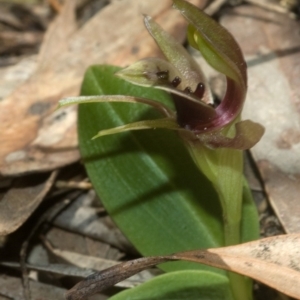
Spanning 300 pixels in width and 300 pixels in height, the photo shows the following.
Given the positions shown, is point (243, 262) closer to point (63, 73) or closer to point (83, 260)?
point (83, 260)

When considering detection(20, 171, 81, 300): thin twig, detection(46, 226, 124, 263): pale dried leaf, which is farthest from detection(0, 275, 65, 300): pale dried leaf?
detection(46, 226, 124, 263): pale dried leaf

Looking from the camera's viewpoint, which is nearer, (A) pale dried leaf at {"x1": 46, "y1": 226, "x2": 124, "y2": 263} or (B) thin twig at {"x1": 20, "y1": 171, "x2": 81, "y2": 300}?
(B) thin twig at {"x1": 20, "y1": 171, "x2": 81, "y2": 300}

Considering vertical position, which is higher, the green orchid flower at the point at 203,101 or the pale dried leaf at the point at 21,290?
the green orchid flower at the point at 203,101

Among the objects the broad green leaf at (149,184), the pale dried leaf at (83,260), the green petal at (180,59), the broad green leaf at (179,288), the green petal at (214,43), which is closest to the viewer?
the green petal at (214,43)

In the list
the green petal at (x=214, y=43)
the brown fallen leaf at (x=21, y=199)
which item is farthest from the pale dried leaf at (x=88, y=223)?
the green petal at (x=214, y=43)

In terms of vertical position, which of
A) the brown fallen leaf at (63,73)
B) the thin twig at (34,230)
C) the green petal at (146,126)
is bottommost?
the thin twig at (34,230)

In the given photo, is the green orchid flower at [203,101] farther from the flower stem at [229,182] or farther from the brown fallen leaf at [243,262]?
the brown fallen leaf at [243,262]

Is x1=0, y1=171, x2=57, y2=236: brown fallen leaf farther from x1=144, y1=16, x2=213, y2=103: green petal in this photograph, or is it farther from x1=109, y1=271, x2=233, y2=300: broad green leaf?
x1=144, y1=16, x2=213, y2=103: green petal
